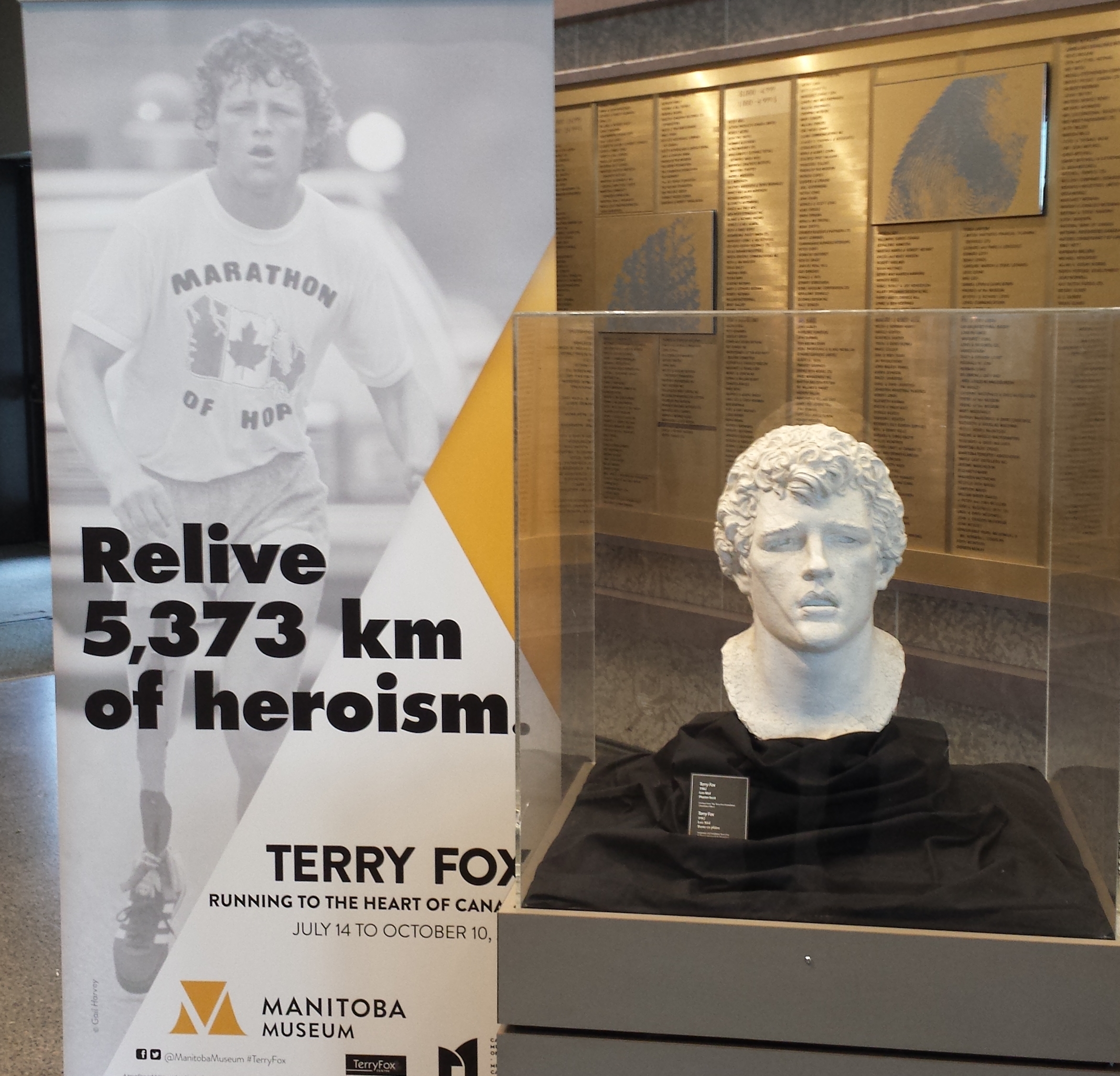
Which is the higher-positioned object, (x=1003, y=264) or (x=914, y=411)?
(x=1003, y=264)

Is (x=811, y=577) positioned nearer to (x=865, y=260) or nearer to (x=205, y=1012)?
(x=205, y=1012)

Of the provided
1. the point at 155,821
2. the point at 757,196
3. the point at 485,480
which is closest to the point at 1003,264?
the point at 757,196

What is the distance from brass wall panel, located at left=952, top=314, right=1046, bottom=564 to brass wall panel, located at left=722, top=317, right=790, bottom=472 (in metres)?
0.20

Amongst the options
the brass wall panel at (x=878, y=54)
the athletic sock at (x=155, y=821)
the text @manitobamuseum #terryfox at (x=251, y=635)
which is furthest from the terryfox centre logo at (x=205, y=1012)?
the brass wall panel at (x=878, y=54)

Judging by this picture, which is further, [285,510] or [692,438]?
[285,510]

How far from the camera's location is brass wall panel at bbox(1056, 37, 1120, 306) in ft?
9.42

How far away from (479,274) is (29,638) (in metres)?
5.78

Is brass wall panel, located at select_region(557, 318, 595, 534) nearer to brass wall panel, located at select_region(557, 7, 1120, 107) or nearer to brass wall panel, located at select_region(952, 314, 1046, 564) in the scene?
brass wall panel, located at select_region(952, 314, 1046, 564)

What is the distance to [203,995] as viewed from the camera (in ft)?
7.89

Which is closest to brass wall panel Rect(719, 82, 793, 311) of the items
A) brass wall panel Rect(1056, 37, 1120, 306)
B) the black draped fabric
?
brass wall panel Rect(1056, 37, 1120, 306)

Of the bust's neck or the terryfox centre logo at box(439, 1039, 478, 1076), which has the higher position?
the bust's neck

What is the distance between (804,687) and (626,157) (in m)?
2.46

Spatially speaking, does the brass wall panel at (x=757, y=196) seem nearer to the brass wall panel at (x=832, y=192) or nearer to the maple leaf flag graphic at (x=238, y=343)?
the brass wall panel at (x=832, y=192)

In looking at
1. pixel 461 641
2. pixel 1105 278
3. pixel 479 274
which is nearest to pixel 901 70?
pixel 1105 278
